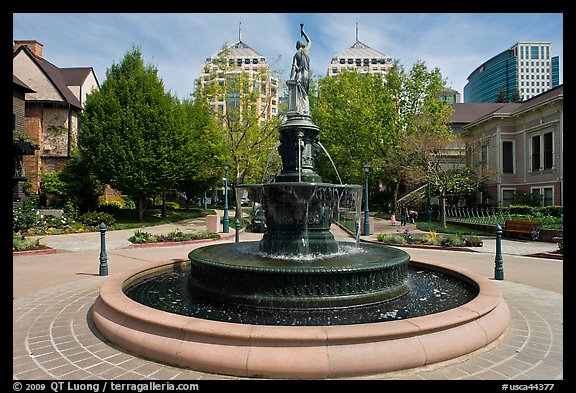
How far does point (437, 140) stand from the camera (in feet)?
101

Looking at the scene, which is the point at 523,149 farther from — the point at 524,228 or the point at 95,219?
the point at 95,219

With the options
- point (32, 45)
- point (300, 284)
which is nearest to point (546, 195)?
point (300, 284)

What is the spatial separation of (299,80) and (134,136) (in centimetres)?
2297

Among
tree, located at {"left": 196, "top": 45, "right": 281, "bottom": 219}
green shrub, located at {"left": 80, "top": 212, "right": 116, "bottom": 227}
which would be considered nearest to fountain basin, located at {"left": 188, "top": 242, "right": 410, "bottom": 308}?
green shrub, located at {"left": 80, "top": 212, "right": 116, "bottom": 227}

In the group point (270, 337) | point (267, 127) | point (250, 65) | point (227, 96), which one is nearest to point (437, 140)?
point (267, 127)

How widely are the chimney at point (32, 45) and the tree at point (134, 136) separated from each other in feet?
58.7

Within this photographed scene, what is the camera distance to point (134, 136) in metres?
29.4

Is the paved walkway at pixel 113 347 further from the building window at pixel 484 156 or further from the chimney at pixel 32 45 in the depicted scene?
the chimney at pixel 32 45

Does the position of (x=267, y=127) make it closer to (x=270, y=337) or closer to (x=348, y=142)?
(x=348, y=142)

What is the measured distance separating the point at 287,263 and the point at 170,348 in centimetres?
360

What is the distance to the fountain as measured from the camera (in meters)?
4.47

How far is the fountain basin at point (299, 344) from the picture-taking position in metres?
4.36
